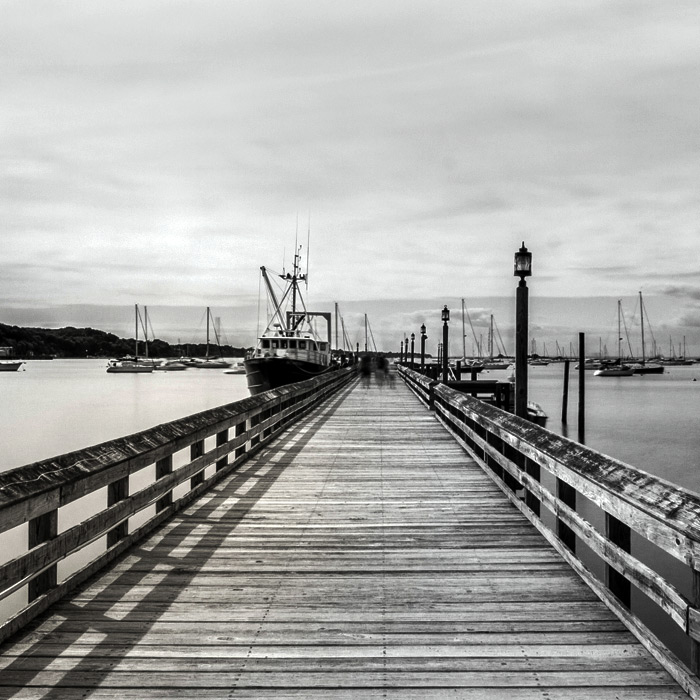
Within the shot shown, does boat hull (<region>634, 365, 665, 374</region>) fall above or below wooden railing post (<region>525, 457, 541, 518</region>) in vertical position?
below

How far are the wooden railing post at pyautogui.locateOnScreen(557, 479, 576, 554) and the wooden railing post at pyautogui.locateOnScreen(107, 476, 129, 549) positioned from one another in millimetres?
3288

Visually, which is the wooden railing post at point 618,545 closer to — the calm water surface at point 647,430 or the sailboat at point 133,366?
the calm water surface at point 647,430

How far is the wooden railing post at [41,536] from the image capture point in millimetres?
3748

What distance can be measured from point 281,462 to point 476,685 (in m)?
6.57

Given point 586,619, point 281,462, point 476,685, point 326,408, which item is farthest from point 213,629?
point 326,408

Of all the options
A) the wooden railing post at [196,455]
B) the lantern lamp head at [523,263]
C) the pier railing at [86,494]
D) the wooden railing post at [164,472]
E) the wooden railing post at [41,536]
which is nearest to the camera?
the pier railing at [86,494]

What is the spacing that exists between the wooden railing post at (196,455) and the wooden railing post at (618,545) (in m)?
4.26

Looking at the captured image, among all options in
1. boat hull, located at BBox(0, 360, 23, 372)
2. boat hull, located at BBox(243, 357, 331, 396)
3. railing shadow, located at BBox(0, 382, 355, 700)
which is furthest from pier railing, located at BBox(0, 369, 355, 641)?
boat hull, located at BBox(0, 360, 23, 372)

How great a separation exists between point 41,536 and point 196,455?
3.25m

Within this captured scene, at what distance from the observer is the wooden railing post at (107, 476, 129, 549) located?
484 cm

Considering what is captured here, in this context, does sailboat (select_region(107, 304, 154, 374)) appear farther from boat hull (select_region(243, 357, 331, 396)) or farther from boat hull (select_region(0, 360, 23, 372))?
boat hull (select_region(243, 357, 331, 396))

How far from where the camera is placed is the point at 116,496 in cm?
489

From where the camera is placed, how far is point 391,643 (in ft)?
11.7

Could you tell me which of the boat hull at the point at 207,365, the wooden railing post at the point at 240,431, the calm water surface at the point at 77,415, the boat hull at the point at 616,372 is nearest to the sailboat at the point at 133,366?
the boat hull at the point at 207,365
